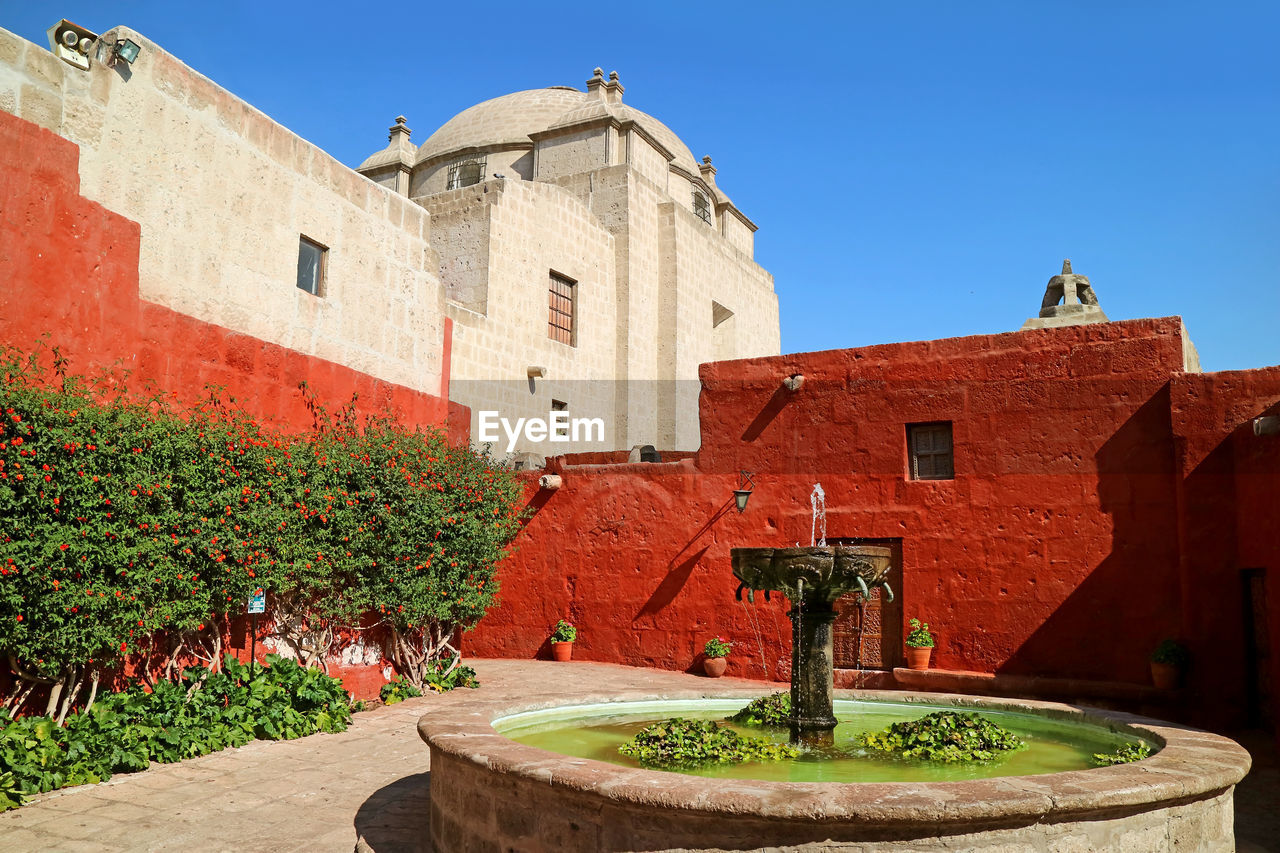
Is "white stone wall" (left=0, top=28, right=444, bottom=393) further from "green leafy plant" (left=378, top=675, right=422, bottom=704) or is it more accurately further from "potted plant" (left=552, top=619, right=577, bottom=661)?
"potted plant" (left=552, top=619, right=577, bottom=661)

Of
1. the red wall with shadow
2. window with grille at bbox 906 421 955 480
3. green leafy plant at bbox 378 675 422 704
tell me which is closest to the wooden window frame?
the red wall with shadow

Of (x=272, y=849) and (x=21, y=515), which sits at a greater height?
(x=21, y=515)

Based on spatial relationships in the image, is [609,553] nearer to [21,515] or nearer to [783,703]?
[783,703]

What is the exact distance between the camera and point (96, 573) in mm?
6535

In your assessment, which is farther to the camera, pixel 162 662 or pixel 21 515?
pixel 162 662

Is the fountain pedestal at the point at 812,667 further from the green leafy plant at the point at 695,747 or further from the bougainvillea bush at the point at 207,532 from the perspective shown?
the bougainvillea bush at the point at 207,532

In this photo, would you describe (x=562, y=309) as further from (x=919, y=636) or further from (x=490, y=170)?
(x=919, y=636)

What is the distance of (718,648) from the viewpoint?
11516 millimetres

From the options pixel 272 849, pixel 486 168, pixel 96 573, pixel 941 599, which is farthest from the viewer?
pixel 486 168

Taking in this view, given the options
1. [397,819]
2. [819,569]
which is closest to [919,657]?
[819,569]

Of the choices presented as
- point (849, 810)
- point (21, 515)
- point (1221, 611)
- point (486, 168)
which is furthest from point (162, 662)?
point (486, 168)

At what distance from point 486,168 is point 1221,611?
1879cm

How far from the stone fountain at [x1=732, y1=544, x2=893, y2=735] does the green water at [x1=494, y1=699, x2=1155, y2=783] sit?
27 centimetres

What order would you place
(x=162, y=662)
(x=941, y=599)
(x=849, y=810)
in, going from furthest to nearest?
(x=941, y=599)
(x=162, y=662)
(x=849, y=810)
